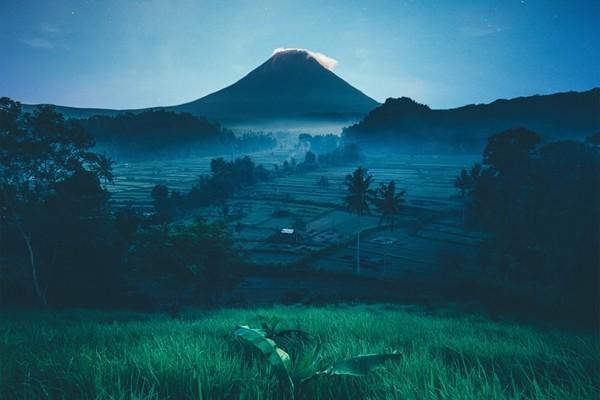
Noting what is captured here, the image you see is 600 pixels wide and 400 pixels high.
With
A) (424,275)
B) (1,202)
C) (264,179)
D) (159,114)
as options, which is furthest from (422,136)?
(1,202)

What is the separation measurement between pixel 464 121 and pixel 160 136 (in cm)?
15227

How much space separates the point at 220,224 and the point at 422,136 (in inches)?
6210

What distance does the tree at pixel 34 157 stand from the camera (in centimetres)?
1347

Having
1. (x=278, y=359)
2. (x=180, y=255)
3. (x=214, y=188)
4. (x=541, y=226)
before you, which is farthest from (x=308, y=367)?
(x=214, y=188)

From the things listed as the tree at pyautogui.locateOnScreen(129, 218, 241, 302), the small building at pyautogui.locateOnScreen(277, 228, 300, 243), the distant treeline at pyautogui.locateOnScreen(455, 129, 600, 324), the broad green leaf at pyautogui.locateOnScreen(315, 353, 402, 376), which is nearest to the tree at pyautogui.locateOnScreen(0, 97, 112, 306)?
the tree at pyautogui.locateOnScreen(129, 218, 241, 302)

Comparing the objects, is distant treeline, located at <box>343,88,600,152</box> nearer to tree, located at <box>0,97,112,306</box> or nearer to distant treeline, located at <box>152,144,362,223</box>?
distant treeline, located at <box>152,144,362,223</box>

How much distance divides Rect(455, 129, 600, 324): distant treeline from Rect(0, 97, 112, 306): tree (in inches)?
971

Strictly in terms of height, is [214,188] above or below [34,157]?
below

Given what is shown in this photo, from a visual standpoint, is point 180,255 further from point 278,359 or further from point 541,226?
point 541,226

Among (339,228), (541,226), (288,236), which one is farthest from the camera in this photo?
(339,228)

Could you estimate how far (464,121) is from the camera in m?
166

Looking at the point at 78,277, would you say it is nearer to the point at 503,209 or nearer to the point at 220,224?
the point at 220,224

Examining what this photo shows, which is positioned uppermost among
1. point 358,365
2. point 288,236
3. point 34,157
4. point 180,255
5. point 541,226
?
point 34,157

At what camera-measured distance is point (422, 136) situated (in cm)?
16100
